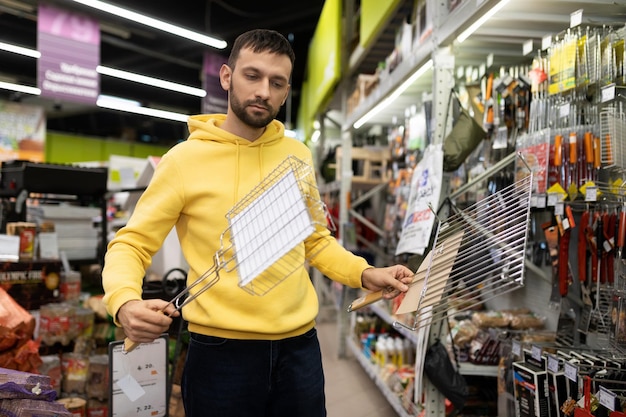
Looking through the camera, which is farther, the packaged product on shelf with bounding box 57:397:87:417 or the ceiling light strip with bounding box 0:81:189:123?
the ceiling light strip with bounding box 0:81:189:123

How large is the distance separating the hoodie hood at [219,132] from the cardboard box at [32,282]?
193 centimetres

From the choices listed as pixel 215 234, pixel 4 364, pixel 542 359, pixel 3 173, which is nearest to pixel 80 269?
pixel 3 173

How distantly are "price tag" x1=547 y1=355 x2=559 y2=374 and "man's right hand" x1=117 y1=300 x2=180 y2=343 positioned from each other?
1.48 metres

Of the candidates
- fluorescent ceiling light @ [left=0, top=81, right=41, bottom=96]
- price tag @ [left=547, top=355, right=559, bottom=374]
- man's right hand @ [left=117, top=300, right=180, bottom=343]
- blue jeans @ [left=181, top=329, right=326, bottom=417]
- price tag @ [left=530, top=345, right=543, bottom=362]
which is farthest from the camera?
fluorescent ceiling light @ [left=0, top=81, right=41, bottom=96]

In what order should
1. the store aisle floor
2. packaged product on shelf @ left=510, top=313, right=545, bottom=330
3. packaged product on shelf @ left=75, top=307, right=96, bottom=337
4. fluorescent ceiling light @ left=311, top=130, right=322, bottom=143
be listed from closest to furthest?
packaged product on shelf @ left=510, top=313, right=545, bottom=330, packaged product on shelf @ left=75, top=307, right=96, bottom=337, the store aisle floor, fluorescent ceiling light @ left=311, top=130, right=322, bottom=143

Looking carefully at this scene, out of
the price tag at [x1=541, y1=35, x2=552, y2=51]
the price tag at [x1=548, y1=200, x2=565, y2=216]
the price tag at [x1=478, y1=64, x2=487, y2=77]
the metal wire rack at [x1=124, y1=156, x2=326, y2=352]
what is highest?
the price tag at [x1=478, y1=64, x2=487, y2=77]

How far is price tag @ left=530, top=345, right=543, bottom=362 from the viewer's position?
1975 mm

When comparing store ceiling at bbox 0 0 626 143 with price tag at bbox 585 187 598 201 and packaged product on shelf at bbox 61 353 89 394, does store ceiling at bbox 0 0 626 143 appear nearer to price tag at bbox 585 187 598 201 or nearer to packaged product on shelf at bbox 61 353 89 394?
price tag at bbox 585 187 598 201

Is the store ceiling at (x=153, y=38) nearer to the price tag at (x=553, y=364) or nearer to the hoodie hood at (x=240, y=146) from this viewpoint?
the hoodie hood at (x=240, y=146)

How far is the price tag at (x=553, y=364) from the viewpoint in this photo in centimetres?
184

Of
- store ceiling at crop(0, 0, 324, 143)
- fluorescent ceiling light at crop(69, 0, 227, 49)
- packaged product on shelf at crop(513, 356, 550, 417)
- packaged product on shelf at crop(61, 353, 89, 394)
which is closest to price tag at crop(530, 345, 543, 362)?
packaged product on shelf at crop(513, 356, 550, 417)

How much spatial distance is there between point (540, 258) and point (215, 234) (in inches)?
77.1

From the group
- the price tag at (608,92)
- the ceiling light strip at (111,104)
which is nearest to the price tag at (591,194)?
the price tag at (608,92)

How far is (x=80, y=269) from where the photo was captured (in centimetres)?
431
